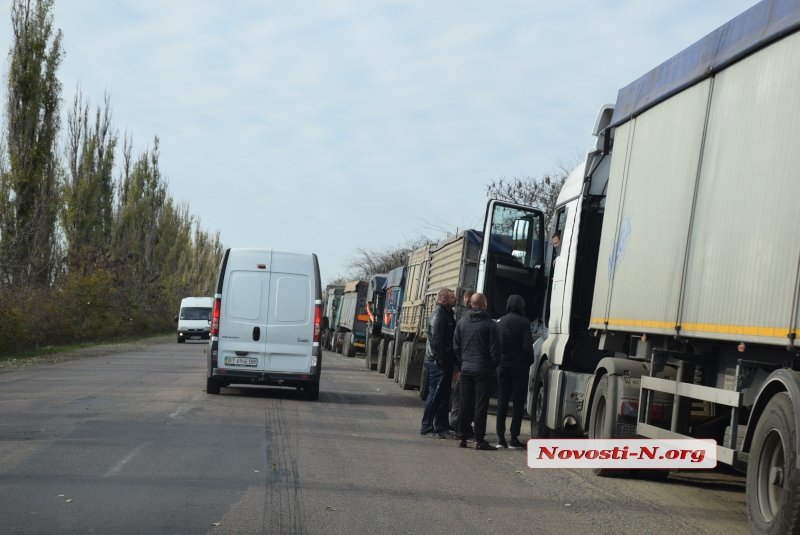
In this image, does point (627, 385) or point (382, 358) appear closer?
point (627, 385)

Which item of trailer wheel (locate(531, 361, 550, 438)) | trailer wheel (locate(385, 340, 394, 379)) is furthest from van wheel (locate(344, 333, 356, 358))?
trailer wheel (locate(531, 361, 550, 438))

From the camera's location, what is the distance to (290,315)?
15984 mm

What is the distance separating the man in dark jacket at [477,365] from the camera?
11.3 meters

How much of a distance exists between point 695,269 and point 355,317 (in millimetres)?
31129

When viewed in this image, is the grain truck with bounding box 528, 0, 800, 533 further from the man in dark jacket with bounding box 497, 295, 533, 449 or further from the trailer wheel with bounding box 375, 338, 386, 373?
the trailer wheel with bounding box 375, 338, 386, 373

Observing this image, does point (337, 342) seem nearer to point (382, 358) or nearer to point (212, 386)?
point (382, 358)

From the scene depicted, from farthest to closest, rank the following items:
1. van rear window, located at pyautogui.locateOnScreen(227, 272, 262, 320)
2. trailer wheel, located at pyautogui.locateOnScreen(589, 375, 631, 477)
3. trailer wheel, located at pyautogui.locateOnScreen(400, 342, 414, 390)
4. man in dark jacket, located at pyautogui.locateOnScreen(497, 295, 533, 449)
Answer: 1. trailer wheel, located at pyautogui.locateOnScreen(400, 342, 414, 390)
2. van rear window, located at pyautogui.locateOnScreen(227, 272, 262, 320)
3. man in dark jacket, located at pyautogui.locateOnScreen(497, 295, 533, 449)
4. trailer wheel, located at pyautogui.locateOnScreen(589, 375, 631, 477)

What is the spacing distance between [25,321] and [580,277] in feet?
70.9

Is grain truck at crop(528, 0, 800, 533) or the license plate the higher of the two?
grain truck at crop(528, 0, 800, 533)

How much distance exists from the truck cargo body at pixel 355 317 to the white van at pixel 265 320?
781 inches

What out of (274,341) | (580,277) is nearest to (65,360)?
(274,341)

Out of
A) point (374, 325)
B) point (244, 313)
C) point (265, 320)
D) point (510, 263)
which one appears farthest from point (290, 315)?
point (374, 325)

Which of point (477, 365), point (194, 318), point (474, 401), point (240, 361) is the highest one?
point (477, 365)

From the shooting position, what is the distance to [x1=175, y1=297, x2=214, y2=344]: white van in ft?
158
